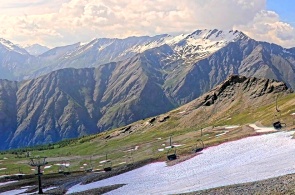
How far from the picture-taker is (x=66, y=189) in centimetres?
7819

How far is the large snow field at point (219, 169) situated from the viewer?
52.2 m


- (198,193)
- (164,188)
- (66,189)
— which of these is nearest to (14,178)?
(66,189)

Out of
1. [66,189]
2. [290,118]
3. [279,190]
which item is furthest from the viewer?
[290,118]

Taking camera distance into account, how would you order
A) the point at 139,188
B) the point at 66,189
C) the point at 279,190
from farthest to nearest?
1. the point at 66,189
2. the point at 139,188
3. the point at 279,190

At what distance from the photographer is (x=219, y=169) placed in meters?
61.5

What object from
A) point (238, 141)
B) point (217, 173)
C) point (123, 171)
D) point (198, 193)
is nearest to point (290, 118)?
point (238, 141)

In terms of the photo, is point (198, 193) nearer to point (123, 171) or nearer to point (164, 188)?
point (164, 188)

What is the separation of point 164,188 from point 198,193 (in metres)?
13.3

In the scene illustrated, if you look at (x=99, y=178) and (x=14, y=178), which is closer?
(x=99, y=178)

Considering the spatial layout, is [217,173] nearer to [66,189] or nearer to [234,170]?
[234,170]

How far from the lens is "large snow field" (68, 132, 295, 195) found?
52.2m

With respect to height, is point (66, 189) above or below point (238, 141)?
below

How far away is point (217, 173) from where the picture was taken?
58.8m

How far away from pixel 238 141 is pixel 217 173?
21.3 m
